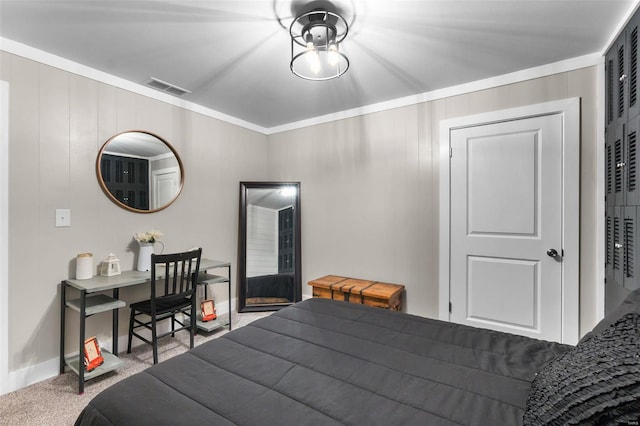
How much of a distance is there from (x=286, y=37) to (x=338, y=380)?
215 cm

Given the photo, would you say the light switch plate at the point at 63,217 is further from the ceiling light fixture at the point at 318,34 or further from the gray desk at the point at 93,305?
the ceiling light fixture at the point at 318,34

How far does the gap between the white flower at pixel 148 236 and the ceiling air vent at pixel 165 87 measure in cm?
140

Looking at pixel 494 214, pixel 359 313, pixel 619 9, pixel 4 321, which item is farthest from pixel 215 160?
pixel 619 9

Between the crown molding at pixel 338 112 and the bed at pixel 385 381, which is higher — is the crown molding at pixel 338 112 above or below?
above

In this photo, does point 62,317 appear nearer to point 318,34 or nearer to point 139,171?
point 139,171

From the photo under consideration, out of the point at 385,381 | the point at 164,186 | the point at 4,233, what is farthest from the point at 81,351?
the point at 385,381

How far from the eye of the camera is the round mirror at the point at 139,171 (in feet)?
8.95

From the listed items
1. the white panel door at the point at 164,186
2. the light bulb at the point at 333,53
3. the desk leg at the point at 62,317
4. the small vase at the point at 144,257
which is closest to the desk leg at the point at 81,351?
the desk leg at the point at 62,317

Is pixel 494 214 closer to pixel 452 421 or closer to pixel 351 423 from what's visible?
pixel 452 421

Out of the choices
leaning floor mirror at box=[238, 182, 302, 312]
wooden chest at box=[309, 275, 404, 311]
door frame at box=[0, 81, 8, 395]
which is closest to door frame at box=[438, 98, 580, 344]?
wooden chest at box=[309, 275, 404, 311]

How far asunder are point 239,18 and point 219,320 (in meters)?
2.87

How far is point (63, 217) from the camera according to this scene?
244cm

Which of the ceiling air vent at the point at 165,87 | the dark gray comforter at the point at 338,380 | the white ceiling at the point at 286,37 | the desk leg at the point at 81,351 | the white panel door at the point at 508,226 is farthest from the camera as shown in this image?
the ceiling air vent at the point at 165,87

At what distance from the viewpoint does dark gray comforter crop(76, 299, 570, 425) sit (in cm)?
97
